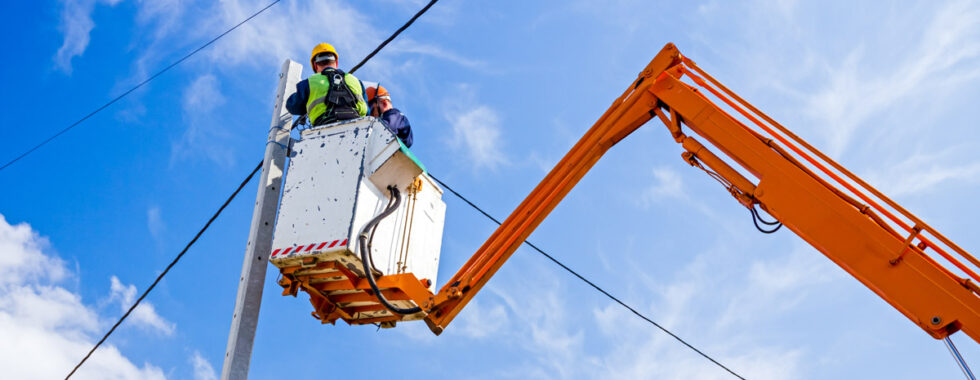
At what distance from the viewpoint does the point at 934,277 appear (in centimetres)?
532

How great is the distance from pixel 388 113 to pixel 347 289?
1498mm

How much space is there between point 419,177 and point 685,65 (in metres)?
2.19

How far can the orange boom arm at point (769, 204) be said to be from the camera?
5.34m

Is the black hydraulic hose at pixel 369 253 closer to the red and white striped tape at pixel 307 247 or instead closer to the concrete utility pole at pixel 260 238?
the red and white striped tape at pixel 307 247

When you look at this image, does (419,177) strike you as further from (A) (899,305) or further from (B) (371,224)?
(A) (899,305)

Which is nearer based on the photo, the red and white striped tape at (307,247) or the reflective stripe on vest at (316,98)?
the red and white striped tape at (307,247)

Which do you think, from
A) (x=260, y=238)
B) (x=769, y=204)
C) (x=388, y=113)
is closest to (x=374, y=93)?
(x=388, y=113)

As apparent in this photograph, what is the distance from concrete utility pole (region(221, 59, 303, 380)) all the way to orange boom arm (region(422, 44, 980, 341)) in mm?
1244

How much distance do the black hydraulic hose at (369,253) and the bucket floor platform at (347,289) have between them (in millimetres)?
56

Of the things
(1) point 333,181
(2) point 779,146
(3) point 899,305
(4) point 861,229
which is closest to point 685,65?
(2) point 779,146

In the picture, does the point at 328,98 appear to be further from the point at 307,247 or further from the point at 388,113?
the point at 307,247

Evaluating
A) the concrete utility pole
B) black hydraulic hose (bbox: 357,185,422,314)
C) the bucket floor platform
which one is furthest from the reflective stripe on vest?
the bucket floor platform

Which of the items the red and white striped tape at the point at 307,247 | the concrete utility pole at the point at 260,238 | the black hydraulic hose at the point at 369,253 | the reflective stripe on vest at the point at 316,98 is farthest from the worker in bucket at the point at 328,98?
the red and white striped tape at the point at 307,247

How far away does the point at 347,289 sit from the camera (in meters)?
6.52
